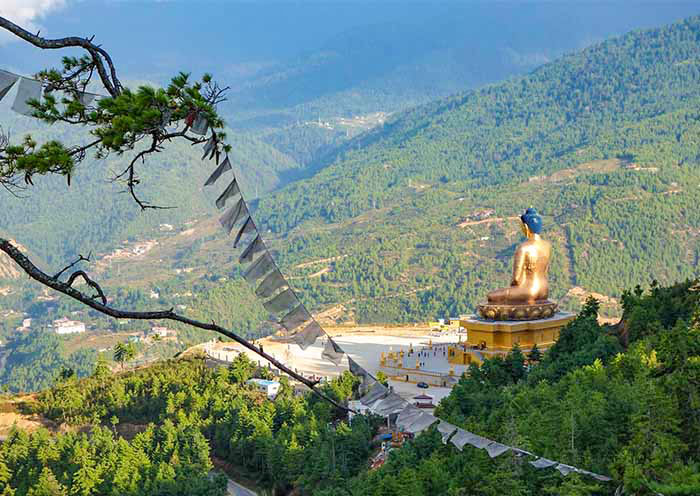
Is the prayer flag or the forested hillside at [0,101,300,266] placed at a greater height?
the forested hillside at [0,101,300,266]

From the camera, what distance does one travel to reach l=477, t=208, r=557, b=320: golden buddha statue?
30.6 m

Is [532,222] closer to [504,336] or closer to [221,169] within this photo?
[504,336]

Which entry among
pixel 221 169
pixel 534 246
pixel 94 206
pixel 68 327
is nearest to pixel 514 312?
pixel 534 246

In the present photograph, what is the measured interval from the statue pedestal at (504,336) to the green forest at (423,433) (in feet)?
8.70

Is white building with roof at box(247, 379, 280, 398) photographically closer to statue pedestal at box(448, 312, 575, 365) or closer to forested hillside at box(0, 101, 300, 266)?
statue pedestal at box(448, 312, 575, 365)

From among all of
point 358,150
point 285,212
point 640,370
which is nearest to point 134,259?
point 285,212

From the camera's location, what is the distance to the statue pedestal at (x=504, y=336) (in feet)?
98.6

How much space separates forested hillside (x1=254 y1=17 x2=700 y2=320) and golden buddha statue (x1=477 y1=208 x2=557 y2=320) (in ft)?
128

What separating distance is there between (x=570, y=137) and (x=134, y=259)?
51.7 meters

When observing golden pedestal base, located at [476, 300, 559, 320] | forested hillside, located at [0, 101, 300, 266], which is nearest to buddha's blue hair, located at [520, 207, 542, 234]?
golden pedestal base, located at [476, 300, 559, 320]

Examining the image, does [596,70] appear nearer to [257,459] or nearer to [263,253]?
[257,459]

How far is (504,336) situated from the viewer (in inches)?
1188

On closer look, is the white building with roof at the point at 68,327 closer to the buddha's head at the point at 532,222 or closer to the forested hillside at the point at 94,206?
the forested hillside at the point at 94,206

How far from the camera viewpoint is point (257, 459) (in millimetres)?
25734
